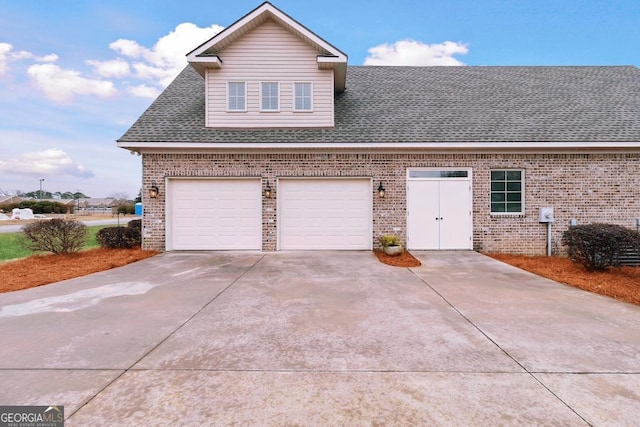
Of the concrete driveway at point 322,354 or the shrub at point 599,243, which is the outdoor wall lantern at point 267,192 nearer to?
the concrete driveway at point 322,354

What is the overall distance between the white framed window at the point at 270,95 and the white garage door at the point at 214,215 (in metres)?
2.55

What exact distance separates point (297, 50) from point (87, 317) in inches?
370

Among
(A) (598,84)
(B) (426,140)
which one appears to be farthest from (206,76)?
(A) (598,84)

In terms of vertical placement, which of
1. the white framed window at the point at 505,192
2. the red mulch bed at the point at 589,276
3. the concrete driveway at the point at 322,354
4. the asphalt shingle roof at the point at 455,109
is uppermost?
the asphalt shingle roof at the point at 455,109

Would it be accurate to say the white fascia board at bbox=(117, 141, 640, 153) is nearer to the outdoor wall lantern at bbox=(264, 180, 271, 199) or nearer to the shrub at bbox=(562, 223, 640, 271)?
the outdoor wall lantern at bbox=(264, 180, 271, 199)

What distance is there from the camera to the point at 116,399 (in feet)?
8.01

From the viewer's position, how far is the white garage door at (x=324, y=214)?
9812 mm

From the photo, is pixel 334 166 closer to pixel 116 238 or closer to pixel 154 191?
pixel 154 191

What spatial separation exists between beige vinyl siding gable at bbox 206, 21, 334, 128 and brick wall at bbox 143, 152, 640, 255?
4.21 feet

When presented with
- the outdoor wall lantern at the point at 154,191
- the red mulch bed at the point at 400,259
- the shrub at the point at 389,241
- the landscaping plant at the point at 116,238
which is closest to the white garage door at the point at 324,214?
the shrub at the point at 389,241

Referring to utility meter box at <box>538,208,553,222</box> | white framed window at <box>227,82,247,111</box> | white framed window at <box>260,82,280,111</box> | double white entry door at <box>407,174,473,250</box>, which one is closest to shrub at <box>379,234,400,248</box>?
double white entry door at <box>407,174,473,250</box>

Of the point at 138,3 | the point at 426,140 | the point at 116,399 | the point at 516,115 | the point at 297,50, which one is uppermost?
the point at 138,3

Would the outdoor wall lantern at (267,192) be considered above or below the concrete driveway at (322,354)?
above

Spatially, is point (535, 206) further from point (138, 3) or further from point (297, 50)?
point (138, 3)
